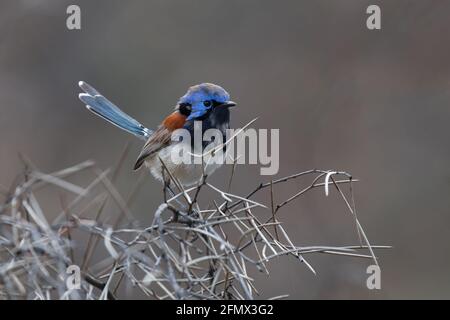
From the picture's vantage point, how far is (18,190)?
1.70 metres

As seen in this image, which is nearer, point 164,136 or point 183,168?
point 183,168

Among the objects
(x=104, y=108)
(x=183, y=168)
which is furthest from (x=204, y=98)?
(x=104, y=108)

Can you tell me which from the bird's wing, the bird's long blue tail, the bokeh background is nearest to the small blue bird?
the bird's wing

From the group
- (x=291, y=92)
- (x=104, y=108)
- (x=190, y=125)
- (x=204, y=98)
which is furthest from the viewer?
(x=291, y=92)

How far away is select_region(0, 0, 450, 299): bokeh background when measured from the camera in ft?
22.5

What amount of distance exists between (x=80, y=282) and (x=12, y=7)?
6046 millimetres

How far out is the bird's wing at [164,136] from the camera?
14.9 feet

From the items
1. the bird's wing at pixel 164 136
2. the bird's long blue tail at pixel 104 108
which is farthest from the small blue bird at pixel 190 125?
the bird's long blue tail at pixel 104 108

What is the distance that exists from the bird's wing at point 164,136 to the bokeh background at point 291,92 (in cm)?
195

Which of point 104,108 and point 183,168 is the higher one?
point 104,108

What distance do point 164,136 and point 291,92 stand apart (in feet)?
9.71

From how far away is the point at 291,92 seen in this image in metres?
7.33

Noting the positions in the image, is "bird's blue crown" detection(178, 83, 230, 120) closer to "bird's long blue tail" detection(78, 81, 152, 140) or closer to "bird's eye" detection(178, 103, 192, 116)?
"bird's eye" detection(178, 103, 192, 116)

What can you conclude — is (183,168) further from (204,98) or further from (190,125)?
(204,98)
